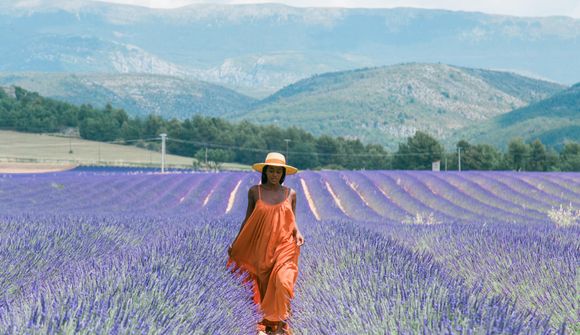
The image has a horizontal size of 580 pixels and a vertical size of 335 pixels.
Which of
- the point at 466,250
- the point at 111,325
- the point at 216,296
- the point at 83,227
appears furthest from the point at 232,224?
the point at 111,325

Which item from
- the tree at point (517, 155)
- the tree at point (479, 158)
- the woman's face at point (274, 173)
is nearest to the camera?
the woman's face at point (274, 173)

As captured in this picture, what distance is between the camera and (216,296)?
433 centimetres

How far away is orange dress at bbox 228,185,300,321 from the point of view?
5516 millimetres

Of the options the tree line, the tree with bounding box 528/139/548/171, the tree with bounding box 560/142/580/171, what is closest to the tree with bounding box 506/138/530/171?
the tree with bounding box 528/139/548/171

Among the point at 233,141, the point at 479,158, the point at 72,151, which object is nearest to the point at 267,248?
the point at 72,151

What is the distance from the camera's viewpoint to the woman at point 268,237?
5.58m

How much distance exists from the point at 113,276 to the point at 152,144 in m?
88.2

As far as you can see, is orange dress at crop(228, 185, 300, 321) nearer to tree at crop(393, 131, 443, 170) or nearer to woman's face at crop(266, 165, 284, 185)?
woman's face at crop(266, 165, 284, 185)

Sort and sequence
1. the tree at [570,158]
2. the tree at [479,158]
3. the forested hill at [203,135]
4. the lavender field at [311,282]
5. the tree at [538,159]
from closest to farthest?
the lavender field at [311,282] < the tree at [570,158] < the tree at [538,159] < the tree at [479,158] < the forested hill at [203,135]

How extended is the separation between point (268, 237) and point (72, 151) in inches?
3027

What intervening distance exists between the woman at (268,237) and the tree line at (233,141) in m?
77.6

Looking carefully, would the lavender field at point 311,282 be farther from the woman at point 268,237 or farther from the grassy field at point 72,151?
the grassy field at point 72,151

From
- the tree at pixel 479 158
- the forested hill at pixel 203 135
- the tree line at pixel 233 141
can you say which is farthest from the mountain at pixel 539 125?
the tree at pixel 479 158

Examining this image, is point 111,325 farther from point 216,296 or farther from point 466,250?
point 466,250
